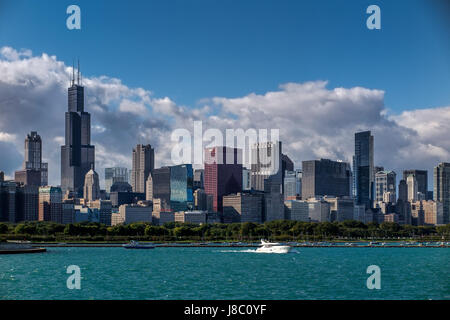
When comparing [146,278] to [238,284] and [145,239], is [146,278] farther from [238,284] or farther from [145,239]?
[145,239]

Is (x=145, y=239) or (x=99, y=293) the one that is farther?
(x=145, y=239)

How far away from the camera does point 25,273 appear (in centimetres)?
6862

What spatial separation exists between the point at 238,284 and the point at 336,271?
844 inches

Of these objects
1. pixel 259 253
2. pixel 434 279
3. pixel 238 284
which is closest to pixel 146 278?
pixel 238 284

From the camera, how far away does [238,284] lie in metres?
55.8

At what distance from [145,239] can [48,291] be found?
138639 millimetres
